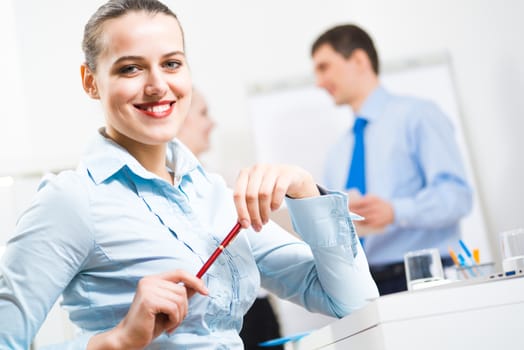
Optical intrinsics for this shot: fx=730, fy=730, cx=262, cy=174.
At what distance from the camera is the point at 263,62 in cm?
347

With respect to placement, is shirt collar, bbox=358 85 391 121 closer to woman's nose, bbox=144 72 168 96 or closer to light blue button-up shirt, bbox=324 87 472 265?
light blue button-up shirt, bbox=324 87 472 265

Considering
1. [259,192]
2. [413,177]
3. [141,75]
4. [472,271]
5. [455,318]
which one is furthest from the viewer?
[413,177]

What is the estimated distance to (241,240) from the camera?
3.40ft

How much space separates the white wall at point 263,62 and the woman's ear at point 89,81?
2.18 metres

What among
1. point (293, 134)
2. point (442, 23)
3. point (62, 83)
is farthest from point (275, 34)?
point (62, 83)

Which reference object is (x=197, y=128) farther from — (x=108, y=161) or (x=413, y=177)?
(x=108, y=161)

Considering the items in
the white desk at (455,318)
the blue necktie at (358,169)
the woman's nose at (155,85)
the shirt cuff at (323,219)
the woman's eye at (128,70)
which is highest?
the woman's eye at (128,70)

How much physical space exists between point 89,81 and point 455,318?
0.62 meters

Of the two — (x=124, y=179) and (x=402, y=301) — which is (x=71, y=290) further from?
(x=402, y=301)

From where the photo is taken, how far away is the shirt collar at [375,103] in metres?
3.29

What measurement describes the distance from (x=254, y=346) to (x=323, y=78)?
4.18 ft

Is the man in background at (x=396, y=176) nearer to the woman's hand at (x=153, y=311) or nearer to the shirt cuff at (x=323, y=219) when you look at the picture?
the shirt cuff at (x=323, y=219)

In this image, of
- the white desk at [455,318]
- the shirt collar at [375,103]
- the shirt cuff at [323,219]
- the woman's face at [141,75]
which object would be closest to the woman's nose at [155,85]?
the woman's face at [141,75]

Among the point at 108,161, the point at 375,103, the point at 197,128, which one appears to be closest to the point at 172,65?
the point at 108,161
